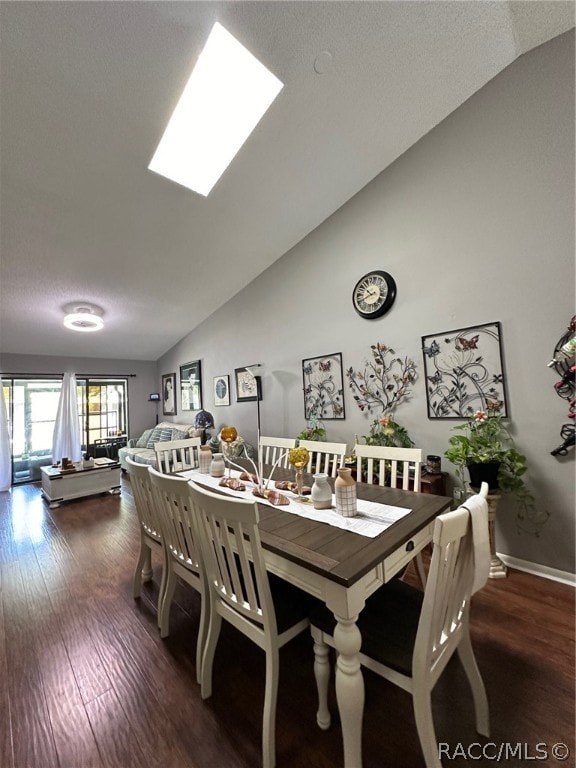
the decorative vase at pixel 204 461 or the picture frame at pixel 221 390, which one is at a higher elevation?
the picture frame at pixel 221 390

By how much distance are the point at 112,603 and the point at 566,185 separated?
4249 millimetres

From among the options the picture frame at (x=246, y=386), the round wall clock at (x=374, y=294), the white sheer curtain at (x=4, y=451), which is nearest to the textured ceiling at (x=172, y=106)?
the round wall clock at (x=374, y=294)

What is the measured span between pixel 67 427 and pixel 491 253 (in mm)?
6829

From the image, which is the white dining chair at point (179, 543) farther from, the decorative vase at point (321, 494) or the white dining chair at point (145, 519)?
the decorative vase at point (321, 494)

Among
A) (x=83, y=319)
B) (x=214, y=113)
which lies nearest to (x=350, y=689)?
(x=214, y=113)

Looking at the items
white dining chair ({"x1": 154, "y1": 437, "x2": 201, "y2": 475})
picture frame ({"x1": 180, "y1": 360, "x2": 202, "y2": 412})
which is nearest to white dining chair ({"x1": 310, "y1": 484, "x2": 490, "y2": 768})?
white dining chair ({"x1": 154, "y1": 437, "x2": 201, "y2": 475})

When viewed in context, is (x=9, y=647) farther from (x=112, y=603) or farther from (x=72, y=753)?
(x=72, y=753)

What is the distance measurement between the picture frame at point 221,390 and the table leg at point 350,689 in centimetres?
422

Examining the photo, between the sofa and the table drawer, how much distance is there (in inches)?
166

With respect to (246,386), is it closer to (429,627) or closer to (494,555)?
(494,555)

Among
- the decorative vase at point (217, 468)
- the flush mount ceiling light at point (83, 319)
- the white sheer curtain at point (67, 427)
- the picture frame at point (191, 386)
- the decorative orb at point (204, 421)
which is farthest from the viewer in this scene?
the picture frame at point (191, 386)

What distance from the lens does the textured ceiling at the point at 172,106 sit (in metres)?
1.76

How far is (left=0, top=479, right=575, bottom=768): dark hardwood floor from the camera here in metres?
1.16

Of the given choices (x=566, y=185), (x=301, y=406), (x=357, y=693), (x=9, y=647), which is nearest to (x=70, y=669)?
(x=9, y=647)
